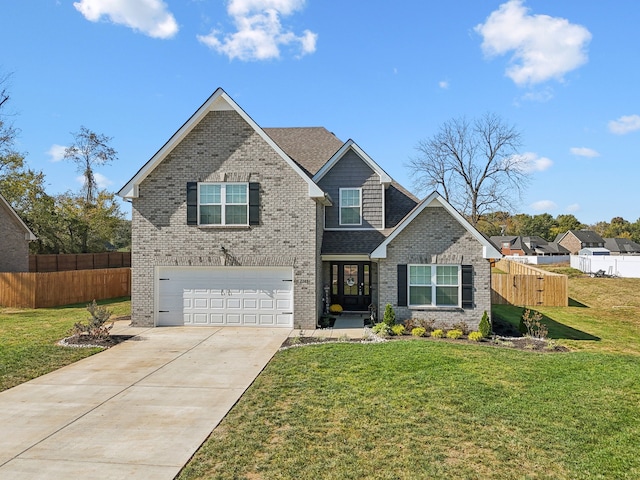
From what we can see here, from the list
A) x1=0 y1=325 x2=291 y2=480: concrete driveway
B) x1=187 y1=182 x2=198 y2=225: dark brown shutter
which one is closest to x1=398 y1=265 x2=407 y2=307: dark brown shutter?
x1=0 y1=325 x2=291 y2=480: concrete driveway

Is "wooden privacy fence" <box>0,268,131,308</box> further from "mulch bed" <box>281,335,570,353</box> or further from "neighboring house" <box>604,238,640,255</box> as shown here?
"neighboring house" <box>604,238,640,255</box>

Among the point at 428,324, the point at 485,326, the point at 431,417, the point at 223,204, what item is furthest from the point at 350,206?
the point at 431,417

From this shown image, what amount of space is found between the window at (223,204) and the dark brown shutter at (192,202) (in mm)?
105

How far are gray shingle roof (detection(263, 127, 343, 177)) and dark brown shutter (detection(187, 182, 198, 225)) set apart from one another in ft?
15.5

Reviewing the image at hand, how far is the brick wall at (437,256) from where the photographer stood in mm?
13945

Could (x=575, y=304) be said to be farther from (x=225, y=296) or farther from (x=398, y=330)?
(x=225, y=296)

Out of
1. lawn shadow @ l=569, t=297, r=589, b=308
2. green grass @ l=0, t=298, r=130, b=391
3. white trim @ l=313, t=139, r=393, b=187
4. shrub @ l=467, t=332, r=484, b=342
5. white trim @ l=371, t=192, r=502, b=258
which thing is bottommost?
lawn shadow @ l=569, t=297, r=589, b=308

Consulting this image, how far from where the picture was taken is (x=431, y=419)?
22.5ft

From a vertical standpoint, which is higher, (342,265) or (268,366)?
(342,265)

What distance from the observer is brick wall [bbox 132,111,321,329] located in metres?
14.8

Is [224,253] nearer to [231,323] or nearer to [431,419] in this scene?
[231,323]

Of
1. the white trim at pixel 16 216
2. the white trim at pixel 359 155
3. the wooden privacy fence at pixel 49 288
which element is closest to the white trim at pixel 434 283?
the white trim at pixel 359 155

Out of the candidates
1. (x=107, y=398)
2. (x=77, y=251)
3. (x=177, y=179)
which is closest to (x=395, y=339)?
(x=107, y=398)

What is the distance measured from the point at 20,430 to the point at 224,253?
8.89 m
